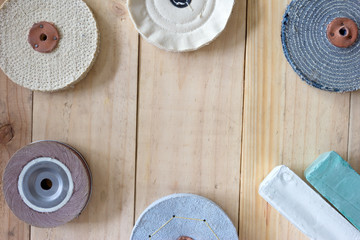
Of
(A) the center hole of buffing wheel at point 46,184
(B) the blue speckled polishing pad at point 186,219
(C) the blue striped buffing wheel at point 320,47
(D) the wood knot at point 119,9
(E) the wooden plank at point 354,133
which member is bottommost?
(B) the blue speckled polishing pad at point 186,219

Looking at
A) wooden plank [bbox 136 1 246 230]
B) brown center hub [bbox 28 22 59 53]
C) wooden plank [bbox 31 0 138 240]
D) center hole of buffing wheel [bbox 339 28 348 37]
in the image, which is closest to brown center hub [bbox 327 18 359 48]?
center hole of buffing wheel [bbox 339 28 348 37]

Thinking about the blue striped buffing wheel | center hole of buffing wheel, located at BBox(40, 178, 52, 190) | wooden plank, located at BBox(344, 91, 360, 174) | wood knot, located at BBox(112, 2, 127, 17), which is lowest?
center hole of buffing wheel, located at BBox(40, 178, 52, 190)

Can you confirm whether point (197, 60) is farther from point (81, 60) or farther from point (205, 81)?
point (81, 60)

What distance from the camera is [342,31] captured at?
616mm

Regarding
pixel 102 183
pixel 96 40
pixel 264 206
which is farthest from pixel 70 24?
pixel 264 206

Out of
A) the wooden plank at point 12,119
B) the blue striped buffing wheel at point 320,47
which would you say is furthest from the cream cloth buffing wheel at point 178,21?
the wooden plank at point 12,119

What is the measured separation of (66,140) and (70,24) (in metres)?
0.20

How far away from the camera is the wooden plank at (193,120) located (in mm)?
653

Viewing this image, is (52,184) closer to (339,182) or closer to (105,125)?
(105,125)

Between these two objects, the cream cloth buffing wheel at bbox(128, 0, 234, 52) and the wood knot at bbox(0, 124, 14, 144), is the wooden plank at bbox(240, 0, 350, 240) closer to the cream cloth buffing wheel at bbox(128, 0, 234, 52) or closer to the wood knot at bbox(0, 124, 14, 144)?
the cream cloth buffing wheel at bbox(128, 0, 234, 52)

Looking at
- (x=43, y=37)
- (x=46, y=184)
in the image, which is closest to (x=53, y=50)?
(x=43, y=37)

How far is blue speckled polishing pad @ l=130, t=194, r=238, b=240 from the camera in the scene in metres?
0.64

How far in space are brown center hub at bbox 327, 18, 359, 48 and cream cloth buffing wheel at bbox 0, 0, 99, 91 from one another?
0.39 m

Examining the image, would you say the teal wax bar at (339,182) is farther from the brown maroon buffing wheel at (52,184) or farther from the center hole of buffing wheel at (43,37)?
the center hole of buffing wheel at (43,37)
